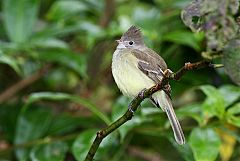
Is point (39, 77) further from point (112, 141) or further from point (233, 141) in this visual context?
point (233, 141)

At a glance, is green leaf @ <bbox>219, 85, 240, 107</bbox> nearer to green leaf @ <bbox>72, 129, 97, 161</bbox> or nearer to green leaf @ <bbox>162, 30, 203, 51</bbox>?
green leaf @ <bbox>162, 30, 203, 51</bbox>

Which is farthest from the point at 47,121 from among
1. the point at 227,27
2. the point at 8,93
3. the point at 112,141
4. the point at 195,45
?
the point at 227,27

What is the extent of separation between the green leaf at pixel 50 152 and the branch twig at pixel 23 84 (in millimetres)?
523

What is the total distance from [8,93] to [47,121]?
1.09 ft

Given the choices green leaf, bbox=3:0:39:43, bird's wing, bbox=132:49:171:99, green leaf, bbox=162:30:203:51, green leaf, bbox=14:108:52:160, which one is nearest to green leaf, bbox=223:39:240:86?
bird's wing, bbox=132:49:171:99

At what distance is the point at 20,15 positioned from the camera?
320 cm

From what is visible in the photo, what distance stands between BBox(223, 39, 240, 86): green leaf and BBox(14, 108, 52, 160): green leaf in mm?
1972

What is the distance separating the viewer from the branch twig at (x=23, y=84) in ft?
10.5

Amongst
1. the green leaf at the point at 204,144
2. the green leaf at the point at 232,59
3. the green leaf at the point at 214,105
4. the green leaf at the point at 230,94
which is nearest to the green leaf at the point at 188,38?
the green leaf at the point at 230,94

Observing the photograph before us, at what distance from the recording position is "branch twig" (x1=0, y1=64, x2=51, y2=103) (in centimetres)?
321

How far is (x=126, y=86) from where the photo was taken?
232cm

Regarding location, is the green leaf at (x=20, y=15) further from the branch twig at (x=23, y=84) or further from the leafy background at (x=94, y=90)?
the branch twig at (x=23, y=84)

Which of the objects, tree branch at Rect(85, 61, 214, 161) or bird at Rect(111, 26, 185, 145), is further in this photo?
bird at Rect(111, 26, 185, 145)

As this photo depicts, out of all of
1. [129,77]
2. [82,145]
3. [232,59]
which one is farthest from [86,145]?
[232,59]
